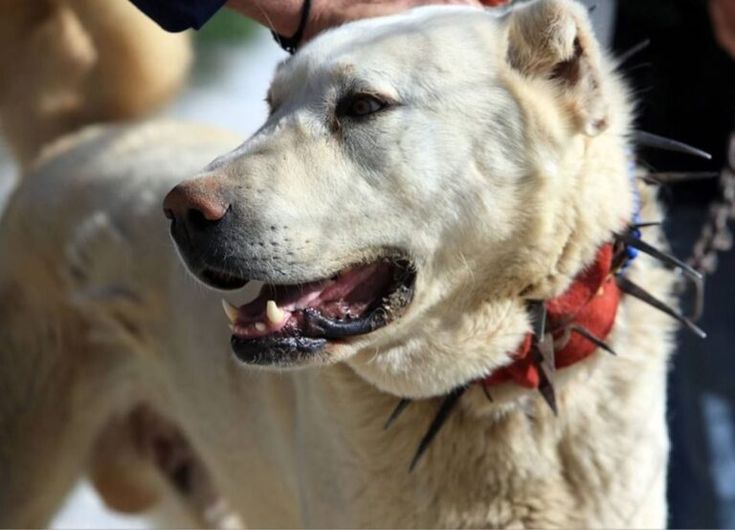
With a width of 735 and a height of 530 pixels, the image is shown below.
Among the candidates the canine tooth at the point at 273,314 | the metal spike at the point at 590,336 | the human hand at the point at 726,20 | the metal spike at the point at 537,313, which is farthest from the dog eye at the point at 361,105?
the human hand at the point at 726,20

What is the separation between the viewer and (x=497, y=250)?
264 centimetres

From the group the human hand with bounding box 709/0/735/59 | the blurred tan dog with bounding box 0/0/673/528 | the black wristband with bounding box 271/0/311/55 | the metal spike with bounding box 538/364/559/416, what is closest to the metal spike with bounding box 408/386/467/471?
the blurred tan dog with bounding box 0/0/673/528

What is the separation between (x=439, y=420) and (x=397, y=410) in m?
0.09

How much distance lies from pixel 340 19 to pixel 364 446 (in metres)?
0.92

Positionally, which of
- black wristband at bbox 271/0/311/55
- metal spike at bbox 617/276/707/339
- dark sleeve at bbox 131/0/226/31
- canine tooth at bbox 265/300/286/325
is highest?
black wristband at bbox 271/0/311/55

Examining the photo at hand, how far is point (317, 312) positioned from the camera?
2547 mm

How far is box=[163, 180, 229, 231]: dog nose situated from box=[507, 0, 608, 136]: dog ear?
69 cm

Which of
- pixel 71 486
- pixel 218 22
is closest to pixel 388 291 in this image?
pixel 71 486

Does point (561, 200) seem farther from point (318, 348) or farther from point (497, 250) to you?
point (318, 348)

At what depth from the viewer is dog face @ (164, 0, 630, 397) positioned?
96.0 inches

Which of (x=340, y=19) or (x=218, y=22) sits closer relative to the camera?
(x=340, y=19)

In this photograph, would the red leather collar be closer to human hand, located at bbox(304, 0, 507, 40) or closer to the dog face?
the dog face

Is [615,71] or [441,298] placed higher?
[615,71]

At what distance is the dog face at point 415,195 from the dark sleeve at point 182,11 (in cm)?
25
